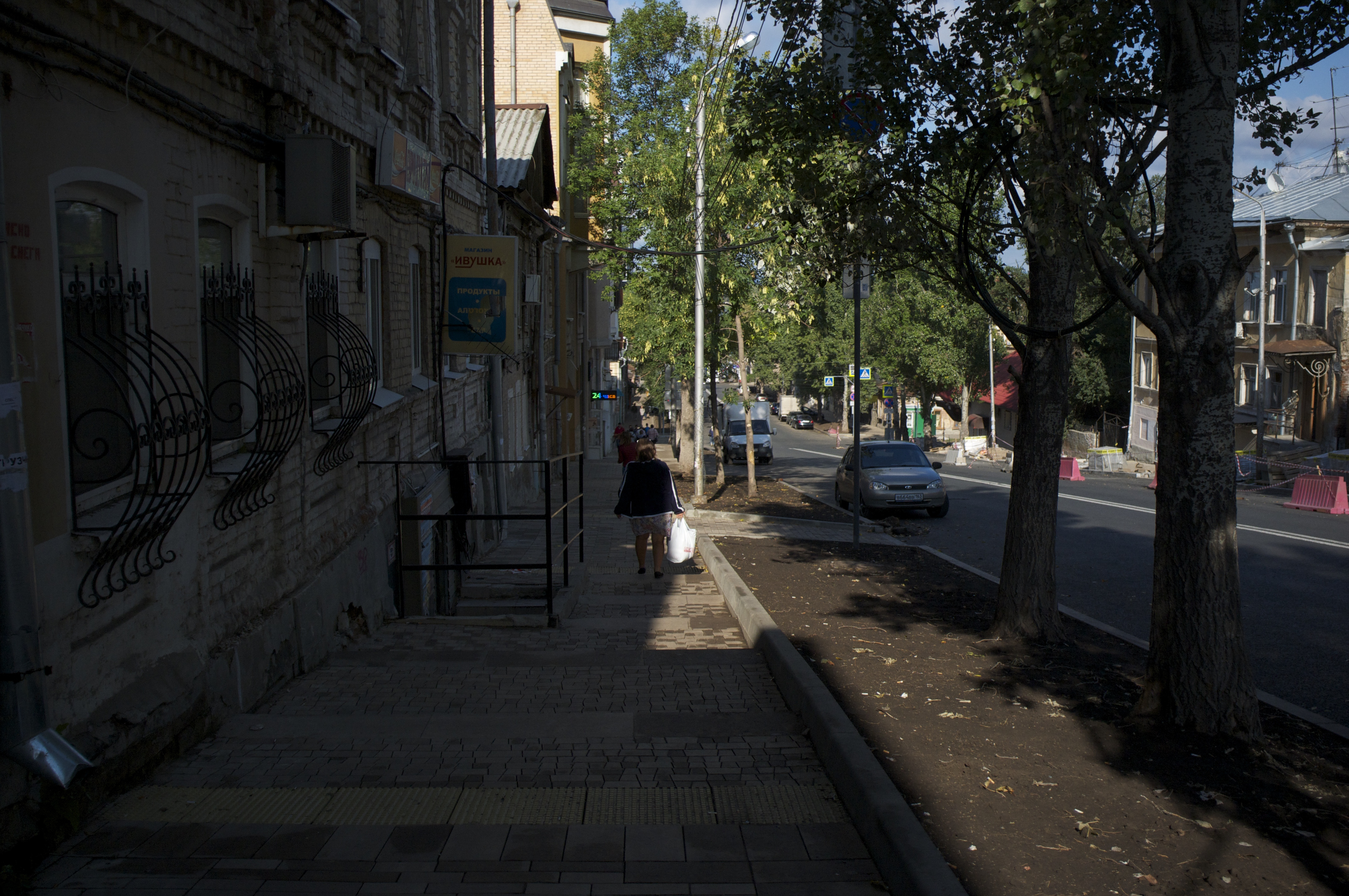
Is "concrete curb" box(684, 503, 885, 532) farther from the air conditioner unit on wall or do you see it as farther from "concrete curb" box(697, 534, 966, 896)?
the air conditioner unit on wall

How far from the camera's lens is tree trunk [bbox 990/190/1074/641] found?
7.71 meters

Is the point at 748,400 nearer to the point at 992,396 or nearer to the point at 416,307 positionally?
the point at 416,307

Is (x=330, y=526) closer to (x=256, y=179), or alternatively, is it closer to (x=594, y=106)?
(x=256, y=179)

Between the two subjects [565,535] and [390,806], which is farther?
[565,535]

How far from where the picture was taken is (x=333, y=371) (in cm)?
789

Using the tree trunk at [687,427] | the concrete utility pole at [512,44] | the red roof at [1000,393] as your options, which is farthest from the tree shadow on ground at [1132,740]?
the red roof at [1000,393]

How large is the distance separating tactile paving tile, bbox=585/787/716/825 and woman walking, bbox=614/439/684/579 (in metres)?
6.56

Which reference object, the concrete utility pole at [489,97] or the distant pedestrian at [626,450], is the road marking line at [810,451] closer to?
the distant pedestrian at [626,450]

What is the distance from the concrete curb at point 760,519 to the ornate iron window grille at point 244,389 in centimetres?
1225

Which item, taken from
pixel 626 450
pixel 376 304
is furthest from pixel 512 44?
pixel 376 304

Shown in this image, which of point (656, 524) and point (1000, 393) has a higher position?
point (1000, 393)

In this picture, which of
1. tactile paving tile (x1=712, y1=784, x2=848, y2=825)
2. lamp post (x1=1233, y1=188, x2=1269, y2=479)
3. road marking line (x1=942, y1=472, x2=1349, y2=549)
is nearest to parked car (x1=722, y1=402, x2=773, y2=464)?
road marking line (x1=942, y1=472, x2=1349, y2=549)

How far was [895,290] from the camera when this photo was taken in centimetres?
4822

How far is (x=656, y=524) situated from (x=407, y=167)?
4542 millimetres
